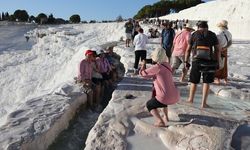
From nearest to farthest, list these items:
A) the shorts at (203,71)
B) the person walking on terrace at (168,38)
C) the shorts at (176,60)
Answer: the shorts at (203,71) < the shorts at (176,60) < the person walking on terrace at (168,38)

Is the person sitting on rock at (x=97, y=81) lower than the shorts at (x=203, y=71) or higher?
lower

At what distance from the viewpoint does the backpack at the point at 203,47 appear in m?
8.00

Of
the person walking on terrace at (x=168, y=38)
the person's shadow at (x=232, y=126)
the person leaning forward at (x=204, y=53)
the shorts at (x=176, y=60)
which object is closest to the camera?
the person's shadow at (x=232, y=126)

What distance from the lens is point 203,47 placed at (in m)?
8.02

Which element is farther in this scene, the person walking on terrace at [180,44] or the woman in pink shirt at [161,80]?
the person walking on terrace at [180,44]

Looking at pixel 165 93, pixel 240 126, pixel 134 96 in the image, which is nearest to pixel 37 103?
pixel 134 96

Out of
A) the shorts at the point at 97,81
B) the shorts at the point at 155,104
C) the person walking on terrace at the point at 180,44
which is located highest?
the person walking on terrace at the point at 180,44

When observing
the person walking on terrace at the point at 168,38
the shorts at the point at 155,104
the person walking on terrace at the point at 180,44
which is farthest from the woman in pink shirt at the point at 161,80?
the person walking on terrace at the point at 168,38

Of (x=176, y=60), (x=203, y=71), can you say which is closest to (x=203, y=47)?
(x=203, y=71)

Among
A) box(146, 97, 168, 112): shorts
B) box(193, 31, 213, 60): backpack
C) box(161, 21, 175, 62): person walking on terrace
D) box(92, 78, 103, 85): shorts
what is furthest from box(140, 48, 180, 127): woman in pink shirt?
box(161, 21, 175, 62): person walking on terrace

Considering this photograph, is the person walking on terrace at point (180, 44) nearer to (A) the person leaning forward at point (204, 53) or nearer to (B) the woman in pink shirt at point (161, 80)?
(A) the person leaning forward at point (204, 53)

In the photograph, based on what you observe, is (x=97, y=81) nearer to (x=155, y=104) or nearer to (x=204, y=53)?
(x=204, y=53)

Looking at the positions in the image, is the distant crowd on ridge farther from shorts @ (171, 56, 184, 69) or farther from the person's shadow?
the person's shadow

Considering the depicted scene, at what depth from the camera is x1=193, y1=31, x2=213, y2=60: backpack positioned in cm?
800
